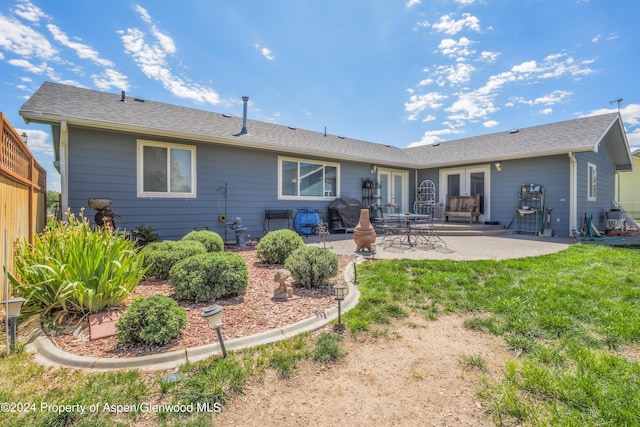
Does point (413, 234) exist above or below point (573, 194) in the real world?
below

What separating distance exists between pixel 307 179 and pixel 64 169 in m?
5.99

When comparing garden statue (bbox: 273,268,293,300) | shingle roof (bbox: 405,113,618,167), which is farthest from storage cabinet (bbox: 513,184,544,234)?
garden statue (bbox: 273,268,293,300)

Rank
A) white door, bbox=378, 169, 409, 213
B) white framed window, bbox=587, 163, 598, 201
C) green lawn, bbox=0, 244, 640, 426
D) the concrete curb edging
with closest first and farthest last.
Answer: green lawn, bbox=0, 244, 640, 426
the concrete curb edging
white framed window, bbox=587, 163, 598, 201
white door, bbox=378, 169, 409, 213

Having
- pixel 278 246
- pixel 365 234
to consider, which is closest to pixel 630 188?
pixel 365 234

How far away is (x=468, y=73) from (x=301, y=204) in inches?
332

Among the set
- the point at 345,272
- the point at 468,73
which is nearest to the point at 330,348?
the point at 345,272

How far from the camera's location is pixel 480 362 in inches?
85.1

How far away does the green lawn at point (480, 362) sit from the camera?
161 cm

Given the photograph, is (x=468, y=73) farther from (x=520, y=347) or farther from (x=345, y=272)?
(x=520, y=347)

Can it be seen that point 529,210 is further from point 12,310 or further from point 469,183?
point 12,310

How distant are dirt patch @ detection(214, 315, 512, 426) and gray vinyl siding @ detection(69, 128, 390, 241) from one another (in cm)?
604

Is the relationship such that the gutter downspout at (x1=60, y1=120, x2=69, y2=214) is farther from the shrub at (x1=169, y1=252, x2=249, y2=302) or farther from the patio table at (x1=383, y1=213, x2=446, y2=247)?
the patio table at (x1=383, y1=213, x2=446, y2=247)

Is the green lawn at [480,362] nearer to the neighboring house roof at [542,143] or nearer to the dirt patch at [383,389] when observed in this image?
the dirt patch at [383,389]

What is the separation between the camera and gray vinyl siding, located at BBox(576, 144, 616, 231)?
9348 mm
